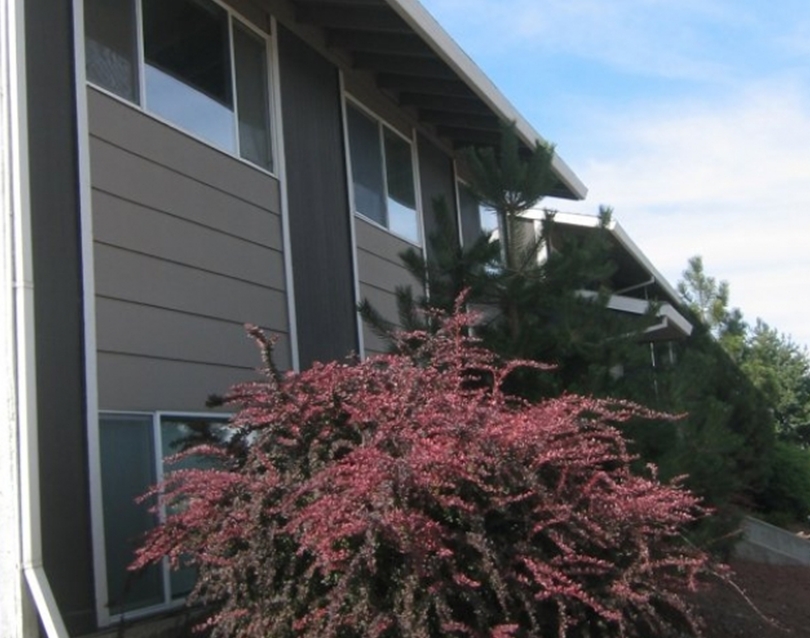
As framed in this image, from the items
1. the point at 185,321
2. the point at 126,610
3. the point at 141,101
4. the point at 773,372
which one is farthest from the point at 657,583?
the point at 773,372

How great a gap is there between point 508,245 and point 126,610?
13.2 ft

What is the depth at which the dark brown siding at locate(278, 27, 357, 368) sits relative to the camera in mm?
9211

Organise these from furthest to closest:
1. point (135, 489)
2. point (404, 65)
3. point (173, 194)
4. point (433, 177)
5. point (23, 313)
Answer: point (433, 177)
point (404, 65)
point (173, 194)
point (135, 489)
point (23, 313)

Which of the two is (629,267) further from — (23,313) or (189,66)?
(23,313)

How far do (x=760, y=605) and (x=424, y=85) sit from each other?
20.5 feet

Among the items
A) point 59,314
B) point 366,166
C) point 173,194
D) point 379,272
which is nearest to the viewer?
point 59,314

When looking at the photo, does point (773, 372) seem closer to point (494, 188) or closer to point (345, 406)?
point (494, 188)

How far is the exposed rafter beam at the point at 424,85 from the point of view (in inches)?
439

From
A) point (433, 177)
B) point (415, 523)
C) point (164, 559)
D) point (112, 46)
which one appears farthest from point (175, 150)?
point (433, 177)

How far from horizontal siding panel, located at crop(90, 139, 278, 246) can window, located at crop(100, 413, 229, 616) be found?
150 cm

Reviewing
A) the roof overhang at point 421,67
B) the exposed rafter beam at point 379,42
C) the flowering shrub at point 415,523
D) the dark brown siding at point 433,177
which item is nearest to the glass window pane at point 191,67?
the roof overhang at point 421,67

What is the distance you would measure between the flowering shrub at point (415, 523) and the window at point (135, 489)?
2.00 feet

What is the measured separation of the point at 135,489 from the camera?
6691 millimetres

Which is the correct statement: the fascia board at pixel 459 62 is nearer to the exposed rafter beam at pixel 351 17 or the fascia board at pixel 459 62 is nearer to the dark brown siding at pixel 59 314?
the exposed rafter beam at pixel 351 17
